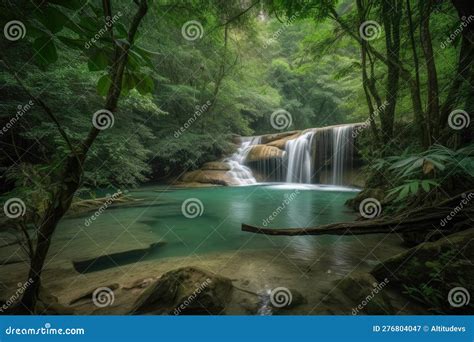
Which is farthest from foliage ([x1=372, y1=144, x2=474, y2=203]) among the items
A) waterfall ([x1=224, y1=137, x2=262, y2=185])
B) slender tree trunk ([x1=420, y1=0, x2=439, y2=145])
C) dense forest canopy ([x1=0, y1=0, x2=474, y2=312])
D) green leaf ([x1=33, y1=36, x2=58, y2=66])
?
waterfall ([x1=224, y1=137, x2=262, y2=185])

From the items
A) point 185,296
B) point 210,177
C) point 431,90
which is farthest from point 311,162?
point 185,296

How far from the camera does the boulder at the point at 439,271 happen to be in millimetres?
2145

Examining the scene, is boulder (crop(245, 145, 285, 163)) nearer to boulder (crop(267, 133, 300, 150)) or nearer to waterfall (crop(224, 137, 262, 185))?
boulder (crop(267, 133, 300, 150))

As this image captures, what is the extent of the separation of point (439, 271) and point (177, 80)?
15000mm

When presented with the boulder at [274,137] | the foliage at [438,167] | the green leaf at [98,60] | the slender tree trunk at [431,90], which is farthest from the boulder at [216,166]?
the green leaf at [98,60]

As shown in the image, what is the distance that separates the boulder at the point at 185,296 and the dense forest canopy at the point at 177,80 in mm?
994

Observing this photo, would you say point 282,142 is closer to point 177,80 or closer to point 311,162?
point 311,162

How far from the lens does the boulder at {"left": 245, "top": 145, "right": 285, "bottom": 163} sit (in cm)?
1587

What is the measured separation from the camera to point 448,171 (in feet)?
9.20

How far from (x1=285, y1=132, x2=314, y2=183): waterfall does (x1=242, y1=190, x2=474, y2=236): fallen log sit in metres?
12.5

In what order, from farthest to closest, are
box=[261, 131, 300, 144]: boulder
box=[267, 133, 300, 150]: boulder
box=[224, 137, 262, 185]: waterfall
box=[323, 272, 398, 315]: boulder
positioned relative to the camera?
box=[261, 131, 300, 144]: boulder, box=[267, 133, 300, 150]: boulder, box=[224, 137, 262, 185]: waterfall, box=[323, 272, 398, 315]: boulder

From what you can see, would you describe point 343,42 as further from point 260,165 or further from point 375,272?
point 260,165

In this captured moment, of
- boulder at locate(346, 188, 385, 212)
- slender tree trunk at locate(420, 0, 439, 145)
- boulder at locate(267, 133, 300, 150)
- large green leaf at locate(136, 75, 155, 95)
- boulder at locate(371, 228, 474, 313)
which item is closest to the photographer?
large green leaf at locate(136, 75, 155, 95)

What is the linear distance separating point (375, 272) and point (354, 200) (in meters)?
4.57
